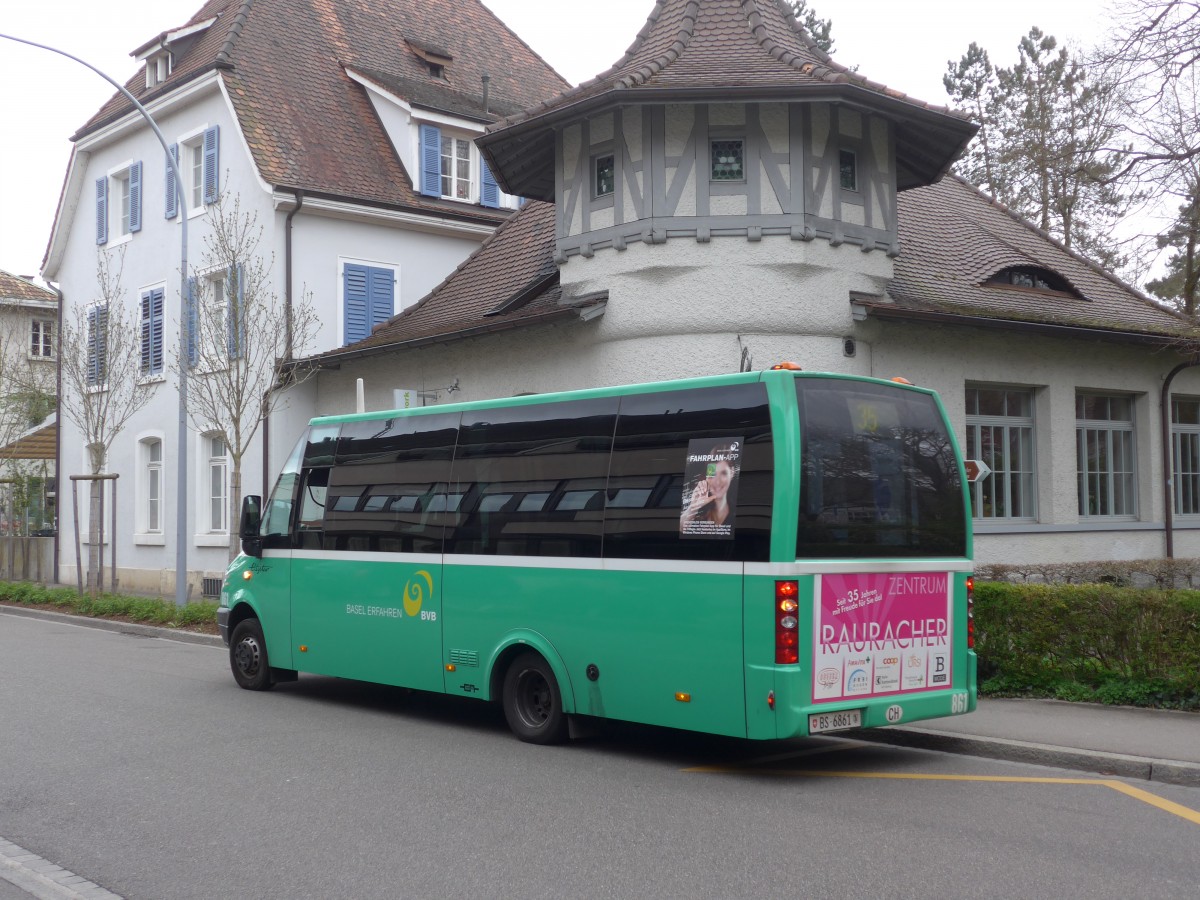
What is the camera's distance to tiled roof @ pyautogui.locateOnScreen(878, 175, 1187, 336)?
17984 mm

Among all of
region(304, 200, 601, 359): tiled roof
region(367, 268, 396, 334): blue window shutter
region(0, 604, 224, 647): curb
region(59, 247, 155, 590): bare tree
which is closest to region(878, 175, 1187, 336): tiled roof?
region(304, 200, 601, 359): tiled roof

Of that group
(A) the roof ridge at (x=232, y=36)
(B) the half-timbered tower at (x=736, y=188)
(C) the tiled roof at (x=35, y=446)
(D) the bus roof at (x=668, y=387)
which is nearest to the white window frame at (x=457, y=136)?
(A) the roof ridge at (x=232, y=36)

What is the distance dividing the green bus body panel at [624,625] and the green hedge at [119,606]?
826 cm

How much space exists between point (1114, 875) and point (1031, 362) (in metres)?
13.4

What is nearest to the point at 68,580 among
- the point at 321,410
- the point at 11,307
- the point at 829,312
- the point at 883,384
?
the point at 321,410

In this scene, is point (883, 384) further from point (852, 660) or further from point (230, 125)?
point (230, 125)

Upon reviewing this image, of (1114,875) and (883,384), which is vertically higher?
(883,384)

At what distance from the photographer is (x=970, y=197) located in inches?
938

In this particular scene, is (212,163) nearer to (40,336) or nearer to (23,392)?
(23,392)

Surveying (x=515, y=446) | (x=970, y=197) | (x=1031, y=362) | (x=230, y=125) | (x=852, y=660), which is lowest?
(x=852, y=660)

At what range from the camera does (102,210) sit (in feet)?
94.9

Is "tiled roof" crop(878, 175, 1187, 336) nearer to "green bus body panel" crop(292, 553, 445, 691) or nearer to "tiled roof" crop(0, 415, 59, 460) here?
"green bus body panel" crop(292, 553, 445, 691)

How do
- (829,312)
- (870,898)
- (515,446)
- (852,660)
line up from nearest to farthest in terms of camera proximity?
(870,898)
(852,660)
(515,446)
(829,312)

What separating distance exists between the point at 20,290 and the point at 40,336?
187 cm
